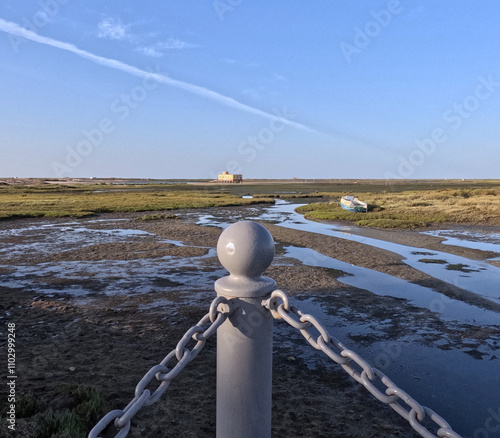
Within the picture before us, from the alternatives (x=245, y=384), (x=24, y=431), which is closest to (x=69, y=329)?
(x=24, y=431)

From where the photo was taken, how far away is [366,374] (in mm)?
1646

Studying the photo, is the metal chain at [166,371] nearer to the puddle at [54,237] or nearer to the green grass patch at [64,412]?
the green grass patch at [64,412]

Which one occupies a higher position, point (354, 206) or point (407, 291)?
point (354, 206)

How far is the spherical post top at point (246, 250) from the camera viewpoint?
5.89 ft

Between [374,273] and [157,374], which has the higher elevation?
[157,374]

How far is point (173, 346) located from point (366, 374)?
5054 mm

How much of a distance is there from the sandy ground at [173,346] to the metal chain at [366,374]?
2742 millimetres

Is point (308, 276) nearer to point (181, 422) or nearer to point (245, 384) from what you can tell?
point (181, 422)

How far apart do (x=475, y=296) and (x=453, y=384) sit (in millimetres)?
5103

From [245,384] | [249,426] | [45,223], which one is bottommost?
[45,223]

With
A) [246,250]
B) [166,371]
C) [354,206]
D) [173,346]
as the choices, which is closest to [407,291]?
[173,346]

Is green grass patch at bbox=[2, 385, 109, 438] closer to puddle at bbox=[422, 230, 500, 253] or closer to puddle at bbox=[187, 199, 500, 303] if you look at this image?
puddle at bbox=[187, 199, 500, 303]

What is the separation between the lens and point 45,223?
2664 cm

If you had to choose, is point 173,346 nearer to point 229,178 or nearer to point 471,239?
point 471,239
